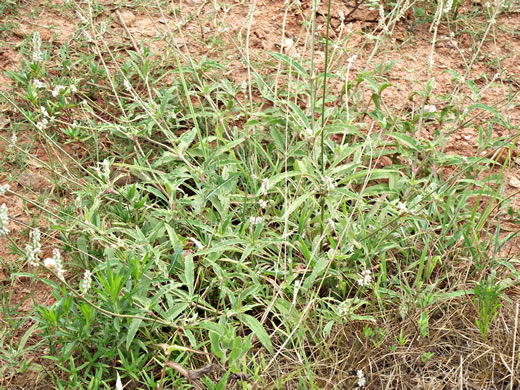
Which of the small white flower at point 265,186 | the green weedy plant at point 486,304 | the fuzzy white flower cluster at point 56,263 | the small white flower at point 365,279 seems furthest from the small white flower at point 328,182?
the fuzzy white flower cluster at point 56,263

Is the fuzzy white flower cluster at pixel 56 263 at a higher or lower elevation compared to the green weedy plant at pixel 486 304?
higher

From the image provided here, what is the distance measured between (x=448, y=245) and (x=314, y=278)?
68 centimetres

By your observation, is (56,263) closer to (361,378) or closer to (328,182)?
(328,182)

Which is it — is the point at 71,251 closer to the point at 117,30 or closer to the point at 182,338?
the point at 182,338

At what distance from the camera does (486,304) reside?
6.39ft

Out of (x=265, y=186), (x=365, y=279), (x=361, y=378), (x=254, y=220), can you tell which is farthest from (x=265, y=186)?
(x=361, y=378)

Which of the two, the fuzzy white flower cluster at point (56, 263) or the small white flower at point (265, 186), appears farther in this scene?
the small white flower at point (265, 186)

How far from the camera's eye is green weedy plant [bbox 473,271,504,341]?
1928 millimetres

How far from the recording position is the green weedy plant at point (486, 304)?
193cm

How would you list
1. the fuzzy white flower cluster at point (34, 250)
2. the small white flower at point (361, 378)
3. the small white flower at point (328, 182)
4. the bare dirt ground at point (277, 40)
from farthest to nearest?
the bare dirt ground at point (277, 40), the small white flower at point (328, 182), the small white flower at point (361, 378), the fuzzy white flower cluster at point (34, 250)

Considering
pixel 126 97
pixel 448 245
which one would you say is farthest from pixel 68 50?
pixel 448 245

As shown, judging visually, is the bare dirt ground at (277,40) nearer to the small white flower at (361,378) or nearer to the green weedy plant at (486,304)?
the green weedy plant at (486,304)

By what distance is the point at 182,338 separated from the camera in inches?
77.5

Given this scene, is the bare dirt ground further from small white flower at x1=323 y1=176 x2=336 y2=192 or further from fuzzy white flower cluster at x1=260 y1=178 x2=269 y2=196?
fuzzy white flower cluster at x1=260 y1=178 x2=269 y2=196
